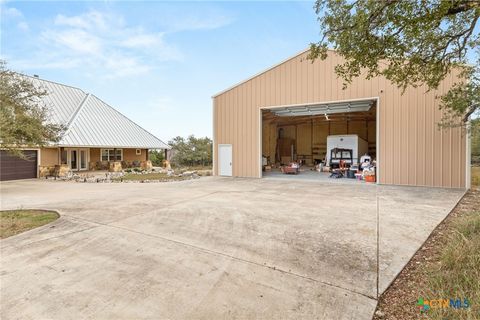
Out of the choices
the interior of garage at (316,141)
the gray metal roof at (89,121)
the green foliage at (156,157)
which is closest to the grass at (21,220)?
the gray metal roof at (89,121)

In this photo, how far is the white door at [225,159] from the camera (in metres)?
15.7

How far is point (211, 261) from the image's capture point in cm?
359

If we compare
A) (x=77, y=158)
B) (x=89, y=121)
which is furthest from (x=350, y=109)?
(x=77, y=158)

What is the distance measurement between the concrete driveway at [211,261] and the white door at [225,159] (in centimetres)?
892

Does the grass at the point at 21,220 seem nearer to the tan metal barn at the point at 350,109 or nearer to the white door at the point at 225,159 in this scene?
the white door at the point at 225,159

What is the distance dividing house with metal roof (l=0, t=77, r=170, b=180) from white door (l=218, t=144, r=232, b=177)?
32.6ft

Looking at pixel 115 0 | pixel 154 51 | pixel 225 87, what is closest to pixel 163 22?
pixel 115 0

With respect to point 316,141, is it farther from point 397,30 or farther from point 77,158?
point 77,158

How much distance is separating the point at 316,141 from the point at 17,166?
79.8 ft

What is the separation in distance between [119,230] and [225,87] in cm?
1217

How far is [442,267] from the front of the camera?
10.5 feet

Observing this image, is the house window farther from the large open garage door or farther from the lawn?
the lawn

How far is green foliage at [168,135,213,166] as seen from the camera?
2620 centimetres

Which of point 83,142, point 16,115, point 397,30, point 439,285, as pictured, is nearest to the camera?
point 439,285
